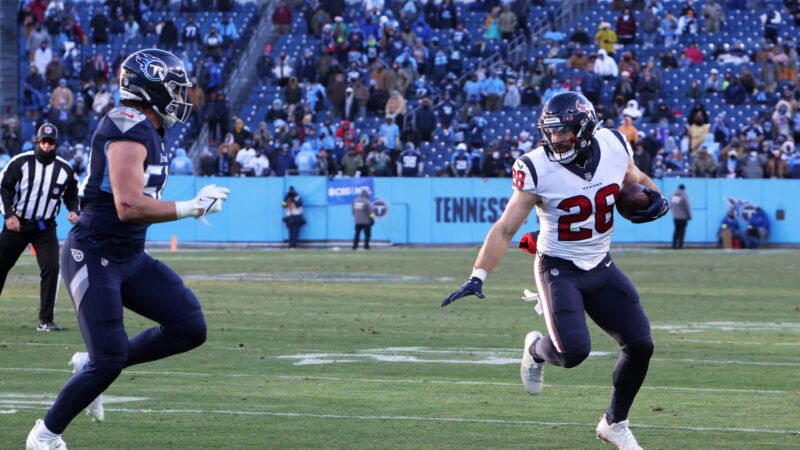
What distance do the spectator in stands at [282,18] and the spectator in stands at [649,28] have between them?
333 inches

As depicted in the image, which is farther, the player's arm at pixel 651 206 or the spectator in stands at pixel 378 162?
the spectator in stands at pixel 378 162

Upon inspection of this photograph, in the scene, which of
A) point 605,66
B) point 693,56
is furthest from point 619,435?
point 693,56

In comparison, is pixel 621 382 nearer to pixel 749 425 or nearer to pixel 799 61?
pixel 749 425

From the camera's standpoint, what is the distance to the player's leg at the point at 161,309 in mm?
6680

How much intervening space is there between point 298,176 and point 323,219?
1.03 m

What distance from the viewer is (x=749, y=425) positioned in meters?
7.76

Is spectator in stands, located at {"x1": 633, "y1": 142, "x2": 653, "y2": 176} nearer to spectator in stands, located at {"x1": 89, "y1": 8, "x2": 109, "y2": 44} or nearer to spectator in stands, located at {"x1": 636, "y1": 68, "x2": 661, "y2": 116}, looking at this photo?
spectator in stands, located at {"x1": 636, "y1": 68, "x2": 661, "y2": 116}

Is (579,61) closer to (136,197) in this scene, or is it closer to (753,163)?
(753,163)

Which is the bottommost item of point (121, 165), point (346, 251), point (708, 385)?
point (346, 251)

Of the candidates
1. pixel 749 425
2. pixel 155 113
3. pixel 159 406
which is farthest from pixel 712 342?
pixel 155 113

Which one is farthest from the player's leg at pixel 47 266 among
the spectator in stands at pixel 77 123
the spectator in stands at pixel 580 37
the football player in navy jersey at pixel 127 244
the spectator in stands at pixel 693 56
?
the spectator in stands at pixel 580 37

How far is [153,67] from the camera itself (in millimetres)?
6648

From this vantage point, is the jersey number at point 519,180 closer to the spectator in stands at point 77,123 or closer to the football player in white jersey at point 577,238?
the football player in white jersey at point 577,238

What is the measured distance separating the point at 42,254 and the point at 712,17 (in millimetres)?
23591
